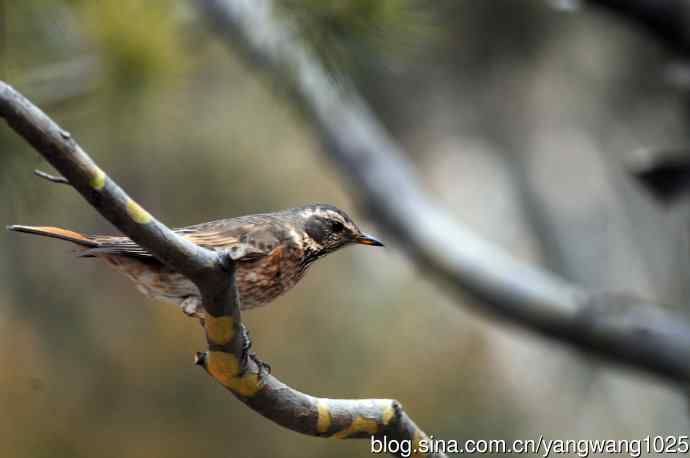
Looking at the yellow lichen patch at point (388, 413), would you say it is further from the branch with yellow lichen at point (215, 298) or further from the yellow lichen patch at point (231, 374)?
the yellow lichen patch at point (231, 374)

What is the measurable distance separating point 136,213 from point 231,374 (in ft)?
1.05

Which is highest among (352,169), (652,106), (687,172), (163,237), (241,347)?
(652,106)

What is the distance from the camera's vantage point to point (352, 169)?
3738mm

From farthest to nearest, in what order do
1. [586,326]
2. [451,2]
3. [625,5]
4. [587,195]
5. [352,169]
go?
[587,195] → [451,2] → [352,169] → [586,326] → [625,5]

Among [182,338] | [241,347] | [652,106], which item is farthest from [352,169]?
[241,347]

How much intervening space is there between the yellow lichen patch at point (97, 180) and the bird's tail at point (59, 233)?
0.13 m

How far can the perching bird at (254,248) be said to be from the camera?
133cm

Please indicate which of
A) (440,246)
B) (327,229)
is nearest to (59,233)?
(327,229)

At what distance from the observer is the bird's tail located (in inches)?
41.5

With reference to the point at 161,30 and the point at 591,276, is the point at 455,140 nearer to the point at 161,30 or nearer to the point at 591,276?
the point at 591,276

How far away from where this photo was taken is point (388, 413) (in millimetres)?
1329

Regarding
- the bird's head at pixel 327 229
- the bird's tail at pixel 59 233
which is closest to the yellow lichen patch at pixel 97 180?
the bird's tail at pixel 59 233

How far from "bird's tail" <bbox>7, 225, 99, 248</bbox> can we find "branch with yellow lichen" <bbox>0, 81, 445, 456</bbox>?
117 millimetres

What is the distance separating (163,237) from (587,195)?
219 inches
